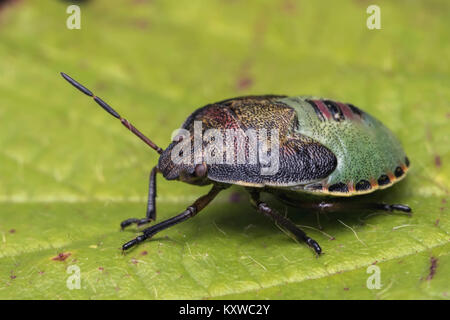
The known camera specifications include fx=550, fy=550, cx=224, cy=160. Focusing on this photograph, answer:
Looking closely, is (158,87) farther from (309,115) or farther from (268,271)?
(268,271)

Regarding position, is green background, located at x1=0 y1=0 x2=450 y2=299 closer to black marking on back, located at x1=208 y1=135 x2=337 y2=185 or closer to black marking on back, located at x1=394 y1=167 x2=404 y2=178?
black marking on back, located at x1=394 y1=167 x2=404 y2=178

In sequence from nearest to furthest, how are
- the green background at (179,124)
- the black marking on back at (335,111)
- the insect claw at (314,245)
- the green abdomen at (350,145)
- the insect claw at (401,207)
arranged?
the green background at (179,124) < the insect claw at (314,245) < the green abdomen at (350,145) < the insect claw at (401,207) < the black marking on back at (335,111)

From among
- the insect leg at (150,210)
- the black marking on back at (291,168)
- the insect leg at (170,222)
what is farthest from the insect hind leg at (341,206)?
Answer: the insect leg at (150,210)

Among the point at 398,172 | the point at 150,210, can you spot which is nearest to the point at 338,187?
the point at 398,172

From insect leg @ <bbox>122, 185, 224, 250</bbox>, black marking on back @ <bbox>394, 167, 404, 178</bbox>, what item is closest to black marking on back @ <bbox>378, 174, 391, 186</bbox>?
Answer: black marking on back @ <bbox>394, 167, 404, 178</bbox>

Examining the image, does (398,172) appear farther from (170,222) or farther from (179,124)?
(179,124)

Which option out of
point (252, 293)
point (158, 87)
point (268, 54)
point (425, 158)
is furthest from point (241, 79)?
point (252, 293)

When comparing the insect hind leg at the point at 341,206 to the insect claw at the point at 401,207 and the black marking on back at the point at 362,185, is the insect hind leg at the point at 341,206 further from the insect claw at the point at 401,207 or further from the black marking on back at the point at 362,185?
the black marking on back at the point at 362,185
